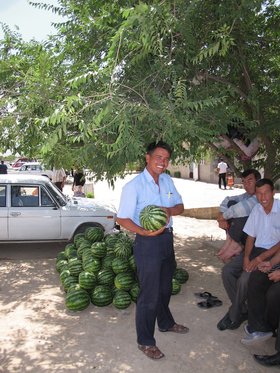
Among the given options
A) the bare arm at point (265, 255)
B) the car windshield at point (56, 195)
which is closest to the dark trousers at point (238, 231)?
the bare arm at point (265, 255)

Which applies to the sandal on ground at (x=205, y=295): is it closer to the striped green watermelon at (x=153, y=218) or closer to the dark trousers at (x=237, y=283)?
the dark trousers at (x=237, y=283)

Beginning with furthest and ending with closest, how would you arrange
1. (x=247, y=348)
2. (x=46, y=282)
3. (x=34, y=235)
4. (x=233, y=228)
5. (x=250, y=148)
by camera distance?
1. (x=34, y=235)
2. (x=250, y=148)
3. (x=46, y=282)
4. (x=233, y=228)
5. (x=247, y=348)

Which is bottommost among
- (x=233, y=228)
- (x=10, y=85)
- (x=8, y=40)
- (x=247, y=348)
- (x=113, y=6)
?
(x=247, y=348)

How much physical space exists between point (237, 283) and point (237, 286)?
4cm

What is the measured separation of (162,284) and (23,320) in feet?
6.85

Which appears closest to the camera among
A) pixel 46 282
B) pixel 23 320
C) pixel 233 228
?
pixel 23 320

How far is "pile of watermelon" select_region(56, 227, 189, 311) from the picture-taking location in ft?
17.6

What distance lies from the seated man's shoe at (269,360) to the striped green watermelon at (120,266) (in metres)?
2.35

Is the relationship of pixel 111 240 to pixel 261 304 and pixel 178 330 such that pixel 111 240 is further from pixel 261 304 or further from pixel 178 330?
pixel 261 304

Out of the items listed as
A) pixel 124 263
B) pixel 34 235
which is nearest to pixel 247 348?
pixel 124 263

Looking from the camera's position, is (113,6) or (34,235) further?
(34,235)

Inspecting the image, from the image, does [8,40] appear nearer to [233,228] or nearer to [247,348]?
[233,228]

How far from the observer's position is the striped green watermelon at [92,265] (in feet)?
19.0

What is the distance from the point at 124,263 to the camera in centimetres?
571
